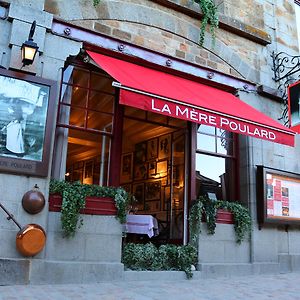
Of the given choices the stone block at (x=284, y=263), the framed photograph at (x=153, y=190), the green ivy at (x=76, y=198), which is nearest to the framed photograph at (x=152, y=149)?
the framed photograph at (x=153, y=190)

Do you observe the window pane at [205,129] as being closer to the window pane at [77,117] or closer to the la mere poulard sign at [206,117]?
the la mere poulard sign at [206,117]

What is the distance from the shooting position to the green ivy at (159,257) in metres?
6.52

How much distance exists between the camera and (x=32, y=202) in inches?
221

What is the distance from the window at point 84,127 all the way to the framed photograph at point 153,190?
7.88 feet

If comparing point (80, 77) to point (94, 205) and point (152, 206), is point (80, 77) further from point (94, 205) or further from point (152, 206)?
point (152, 206)

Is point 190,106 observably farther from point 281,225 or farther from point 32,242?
point 281,225

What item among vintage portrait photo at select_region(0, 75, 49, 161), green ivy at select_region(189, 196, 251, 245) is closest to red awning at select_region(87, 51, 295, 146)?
vintage portrait photo at select_region(0, 75, 49, 161)

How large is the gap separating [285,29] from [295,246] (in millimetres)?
5008

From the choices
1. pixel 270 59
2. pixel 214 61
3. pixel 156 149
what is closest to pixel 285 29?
pixel 270 59

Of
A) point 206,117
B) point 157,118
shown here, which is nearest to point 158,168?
point 157,118

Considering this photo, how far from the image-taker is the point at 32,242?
17.8 feet

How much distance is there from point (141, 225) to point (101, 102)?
2.32 m

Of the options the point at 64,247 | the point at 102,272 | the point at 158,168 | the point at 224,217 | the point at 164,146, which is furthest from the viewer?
the point at 158,168

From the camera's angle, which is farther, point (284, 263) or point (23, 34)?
point (284, 263)
